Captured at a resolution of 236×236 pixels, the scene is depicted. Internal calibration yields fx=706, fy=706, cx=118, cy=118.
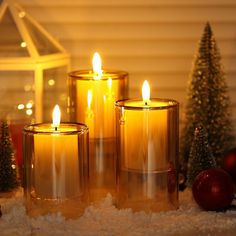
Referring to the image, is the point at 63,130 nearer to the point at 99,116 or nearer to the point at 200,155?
the point at 99,116

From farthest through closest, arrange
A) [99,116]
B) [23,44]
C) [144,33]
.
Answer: [144,33]
[23,44]
[99,116]

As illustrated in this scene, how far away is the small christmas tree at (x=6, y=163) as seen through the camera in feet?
5.00

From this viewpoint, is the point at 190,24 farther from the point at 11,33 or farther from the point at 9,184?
the point at 9,184

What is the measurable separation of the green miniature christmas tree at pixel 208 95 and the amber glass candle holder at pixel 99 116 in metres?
0.25

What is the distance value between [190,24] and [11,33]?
20.2 inches

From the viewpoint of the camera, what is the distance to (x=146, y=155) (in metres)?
1.39

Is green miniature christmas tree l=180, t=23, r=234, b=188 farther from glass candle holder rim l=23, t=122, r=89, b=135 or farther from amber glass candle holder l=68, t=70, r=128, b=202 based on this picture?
glass candle holder rim l=23, t=122, r=89, b=135

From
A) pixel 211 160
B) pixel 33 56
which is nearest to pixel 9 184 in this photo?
pixel 33 56

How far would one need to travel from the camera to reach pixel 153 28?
1.90 meters

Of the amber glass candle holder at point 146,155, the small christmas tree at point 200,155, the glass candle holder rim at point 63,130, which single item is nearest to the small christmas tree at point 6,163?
the glass candle holder rim at point 63,130

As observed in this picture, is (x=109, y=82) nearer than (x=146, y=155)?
No

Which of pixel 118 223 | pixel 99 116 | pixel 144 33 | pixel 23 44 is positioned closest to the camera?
pixel 118 223

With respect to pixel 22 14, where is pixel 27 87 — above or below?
below

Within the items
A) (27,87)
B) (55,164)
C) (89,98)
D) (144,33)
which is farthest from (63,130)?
(144,33)
